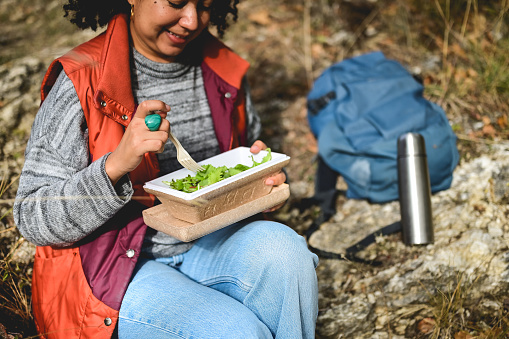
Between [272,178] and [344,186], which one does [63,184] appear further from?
[344,186]

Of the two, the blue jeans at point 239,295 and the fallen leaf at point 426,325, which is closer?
the blue jeans at point 239,295

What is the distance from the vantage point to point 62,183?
1.58 metres

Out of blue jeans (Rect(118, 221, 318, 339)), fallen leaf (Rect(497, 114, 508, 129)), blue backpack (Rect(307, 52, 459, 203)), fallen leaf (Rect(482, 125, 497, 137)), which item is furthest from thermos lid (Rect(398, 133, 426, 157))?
blue jeans (Rect(118, 221, 318, 339))

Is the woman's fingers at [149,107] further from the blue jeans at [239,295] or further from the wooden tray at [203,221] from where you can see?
the blue jeans at [239,295]

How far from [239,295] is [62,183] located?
73 centimetres

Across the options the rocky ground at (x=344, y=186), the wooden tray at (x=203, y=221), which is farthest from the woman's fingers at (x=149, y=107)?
the rocky ground at (x=344, y=186)

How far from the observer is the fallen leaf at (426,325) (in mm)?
2129

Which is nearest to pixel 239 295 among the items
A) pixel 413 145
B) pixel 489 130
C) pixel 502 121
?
pixel 413 145

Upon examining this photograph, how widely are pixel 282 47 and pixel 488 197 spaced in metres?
→ 2.41

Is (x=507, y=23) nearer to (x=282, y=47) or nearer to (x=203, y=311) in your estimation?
(x=282, y=47)

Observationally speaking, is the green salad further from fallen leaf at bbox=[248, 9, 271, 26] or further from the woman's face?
fallen leaf at bbox=[248, 9, 271, 26]

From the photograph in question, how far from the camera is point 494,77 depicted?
3383 millimetres

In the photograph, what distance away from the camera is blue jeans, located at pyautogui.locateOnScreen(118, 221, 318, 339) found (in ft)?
4.93

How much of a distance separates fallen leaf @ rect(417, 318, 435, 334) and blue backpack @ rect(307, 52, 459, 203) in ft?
3.08
